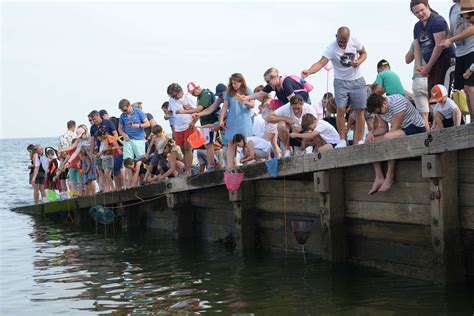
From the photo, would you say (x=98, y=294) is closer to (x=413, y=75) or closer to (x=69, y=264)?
(x=69, y=264)

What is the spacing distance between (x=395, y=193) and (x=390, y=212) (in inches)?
10.9

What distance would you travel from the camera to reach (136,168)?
1798 centimetres

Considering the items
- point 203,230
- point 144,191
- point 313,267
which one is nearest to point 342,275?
point 313,267

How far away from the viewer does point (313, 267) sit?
1206 cm

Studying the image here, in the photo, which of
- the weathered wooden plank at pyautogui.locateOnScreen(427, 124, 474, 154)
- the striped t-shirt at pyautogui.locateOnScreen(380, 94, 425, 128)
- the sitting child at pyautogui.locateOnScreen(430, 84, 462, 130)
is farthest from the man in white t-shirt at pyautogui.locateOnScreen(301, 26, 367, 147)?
the weathered wooden plank at pyautogui.locateOnScreen(427, 124, 474, 154)

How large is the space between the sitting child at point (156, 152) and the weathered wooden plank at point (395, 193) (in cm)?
621

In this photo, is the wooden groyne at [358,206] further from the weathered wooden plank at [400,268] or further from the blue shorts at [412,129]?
the blue shorts at [412,129]

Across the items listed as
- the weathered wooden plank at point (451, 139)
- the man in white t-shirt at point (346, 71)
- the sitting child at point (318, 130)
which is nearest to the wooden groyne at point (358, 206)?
the weathered wooden plank at point (451, 139)

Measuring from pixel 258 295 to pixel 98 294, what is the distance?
235cm

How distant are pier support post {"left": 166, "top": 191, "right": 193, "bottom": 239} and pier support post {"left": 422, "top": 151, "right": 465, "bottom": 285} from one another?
716 centimetres

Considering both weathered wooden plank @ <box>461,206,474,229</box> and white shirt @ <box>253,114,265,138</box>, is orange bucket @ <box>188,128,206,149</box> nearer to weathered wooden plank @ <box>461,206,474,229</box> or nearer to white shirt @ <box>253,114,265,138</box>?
white shirt @ <box>253,114,265,138</box>

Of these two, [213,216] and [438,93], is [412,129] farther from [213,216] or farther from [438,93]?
[213,216]

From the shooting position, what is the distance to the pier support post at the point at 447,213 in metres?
9.63

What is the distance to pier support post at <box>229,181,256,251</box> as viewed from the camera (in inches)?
540
